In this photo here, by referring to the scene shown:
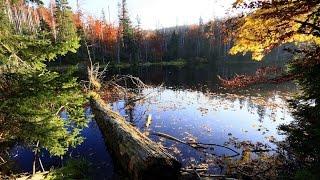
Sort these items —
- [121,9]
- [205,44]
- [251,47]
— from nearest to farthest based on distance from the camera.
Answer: [251,47]
[121,9]
[205,44]

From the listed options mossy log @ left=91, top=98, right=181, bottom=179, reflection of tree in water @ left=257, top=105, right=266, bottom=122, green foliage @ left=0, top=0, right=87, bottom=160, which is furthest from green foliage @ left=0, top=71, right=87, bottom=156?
reflection of tree in water @ left=257, top=105, right=266, bottom=122

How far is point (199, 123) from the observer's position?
689 inches

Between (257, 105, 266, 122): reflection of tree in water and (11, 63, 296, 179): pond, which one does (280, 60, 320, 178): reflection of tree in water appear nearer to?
(11, 63, 296, 179): pond

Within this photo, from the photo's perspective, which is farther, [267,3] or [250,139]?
[250,139]

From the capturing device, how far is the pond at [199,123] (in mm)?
11953

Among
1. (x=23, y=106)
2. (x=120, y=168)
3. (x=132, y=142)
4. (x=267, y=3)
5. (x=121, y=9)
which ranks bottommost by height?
(x=120, y=168)

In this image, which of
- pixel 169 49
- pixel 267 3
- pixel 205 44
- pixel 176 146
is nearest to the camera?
pixel 267 3

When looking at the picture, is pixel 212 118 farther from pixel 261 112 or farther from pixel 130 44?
pixel 130 44

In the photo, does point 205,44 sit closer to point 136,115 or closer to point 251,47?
point 136,115

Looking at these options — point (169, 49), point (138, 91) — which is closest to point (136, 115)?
point (138, 91)

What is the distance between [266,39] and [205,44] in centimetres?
8482

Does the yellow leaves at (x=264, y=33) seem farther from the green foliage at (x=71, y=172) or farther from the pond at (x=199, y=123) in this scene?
the green foliage at (x=71, y=172)

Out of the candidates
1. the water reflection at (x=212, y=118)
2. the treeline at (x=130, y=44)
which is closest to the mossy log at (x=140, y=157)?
the water reflection at (x=212, y=118)

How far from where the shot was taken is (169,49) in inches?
3255
